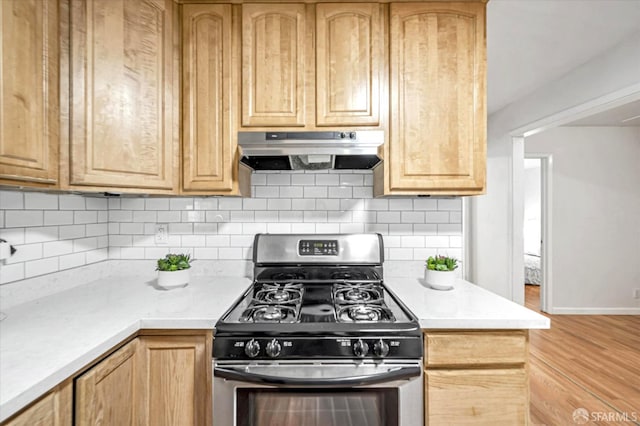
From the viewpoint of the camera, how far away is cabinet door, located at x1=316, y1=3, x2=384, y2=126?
5.26 feet

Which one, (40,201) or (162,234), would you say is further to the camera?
(162,234)

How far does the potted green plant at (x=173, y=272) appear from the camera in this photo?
165cm

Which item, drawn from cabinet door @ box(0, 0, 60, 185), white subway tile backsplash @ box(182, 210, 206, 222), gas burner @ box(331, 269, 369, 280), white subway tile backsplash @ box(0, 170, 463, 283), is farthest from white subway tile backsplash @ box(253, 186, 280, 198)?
cabinet door @ box(0, 0, 60, 185)

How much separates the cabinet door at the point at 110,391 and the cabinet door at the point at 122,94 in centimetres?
74

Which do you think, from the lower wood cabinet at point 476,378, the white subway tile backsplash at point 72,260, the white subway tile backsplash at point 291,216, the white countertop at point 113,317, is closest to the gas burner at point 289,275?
the white countertop at point 113,317

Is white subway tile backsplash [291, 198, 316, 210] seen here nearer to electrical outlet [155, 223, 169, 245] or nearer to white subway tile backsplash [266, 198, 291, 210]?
white subway tile backsplash [266, 198, 291, 210]

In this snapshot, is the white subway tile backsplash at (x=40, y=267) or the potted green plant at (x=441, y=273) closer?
the white subway tile backsplash at (x=40, y=267)

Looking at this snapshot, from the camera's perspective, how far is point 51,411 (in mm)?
854

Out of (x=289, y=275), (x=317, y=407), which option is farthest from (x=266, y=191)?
(x=317, y=407)

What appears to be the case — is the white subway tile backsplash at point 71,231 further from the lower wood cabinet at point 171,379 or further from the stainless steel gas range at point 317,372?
the stainless steel gas range at point 317,372

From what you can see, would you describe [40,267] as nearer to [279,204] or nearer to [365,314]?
[279,204]

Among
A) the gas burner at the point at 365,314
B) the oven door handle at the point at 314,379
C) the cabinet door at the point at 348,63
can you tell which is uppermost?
the cabinet door at the point at 348,63

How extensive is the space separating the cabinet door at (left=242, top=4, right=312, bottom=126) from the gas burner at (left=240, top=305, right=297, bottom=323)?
3.02 feet

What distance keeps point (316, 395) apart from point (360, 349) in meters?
0.24
